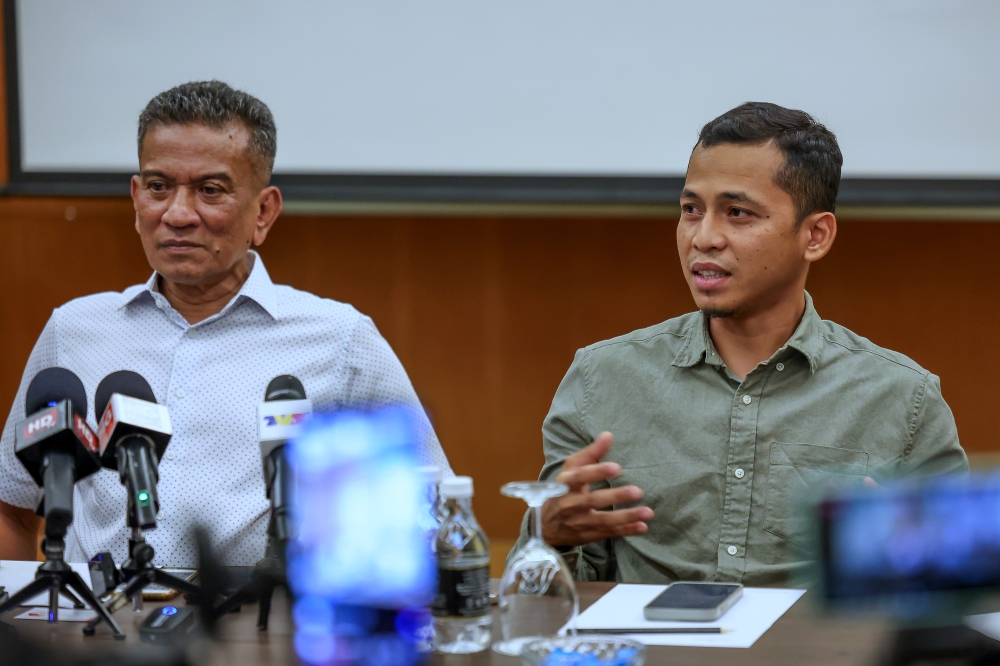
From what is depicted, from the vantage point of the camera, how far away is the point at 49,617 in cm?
135

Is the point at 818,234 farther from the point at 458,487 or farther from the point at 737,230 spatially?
the point at 458,487

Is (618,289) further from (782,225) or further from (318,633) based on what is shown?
(318,633)

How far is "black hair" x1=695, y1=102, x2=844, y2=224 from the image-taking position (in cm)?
176

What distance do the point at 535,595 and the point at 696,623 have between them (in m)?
0.20

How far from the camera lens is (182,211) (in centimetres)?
201

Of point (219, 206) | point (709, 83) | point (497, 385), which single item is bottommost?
point (497, 385)

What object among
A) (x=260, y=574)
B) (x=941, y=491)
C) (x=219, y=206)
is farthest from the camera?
(x=219, y=206)

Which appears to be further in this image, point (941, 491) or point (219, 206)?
point (219, 206)

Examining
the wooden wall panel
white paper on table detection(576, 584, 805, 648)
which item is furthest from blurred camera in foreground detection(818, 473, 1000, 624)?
the wooden wall panel

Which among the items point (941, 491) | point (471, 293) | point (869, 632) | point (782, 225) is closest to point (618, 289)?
point (471, 293)

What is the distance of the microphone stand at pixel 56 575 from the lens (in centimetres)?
121

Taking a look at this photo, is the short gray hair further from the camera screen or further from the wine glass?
the camera screen

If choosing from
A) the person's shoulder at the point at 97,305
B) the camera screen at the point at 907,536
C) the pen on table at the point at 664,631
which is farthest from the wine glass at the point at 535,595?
the person's shoulder at the point at 97,305

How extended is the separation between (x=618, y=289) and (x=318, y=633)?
1.96m
